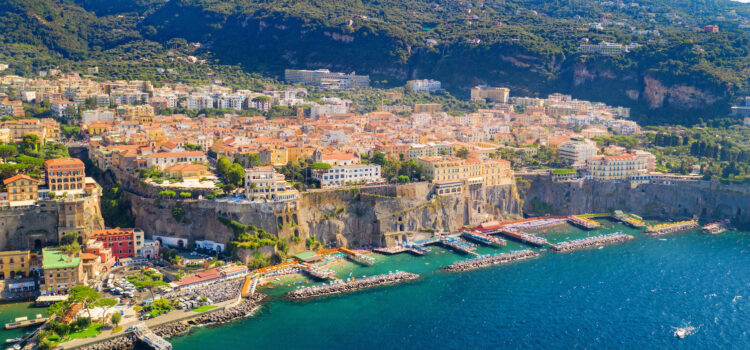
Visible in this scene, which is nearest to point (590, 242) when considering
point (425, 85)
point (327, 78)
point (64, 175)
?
point (64, 175)

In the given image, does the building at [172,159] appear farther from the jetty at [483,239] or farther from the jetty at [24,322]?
the jetty at [483,239]

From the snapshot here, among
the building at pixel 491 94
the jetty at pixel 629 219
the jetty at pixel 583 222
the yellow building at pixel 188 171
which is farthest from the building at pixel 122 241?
the building at pixel 491 94

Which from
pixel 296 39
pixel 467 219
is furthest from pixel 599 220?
pixel 296 39

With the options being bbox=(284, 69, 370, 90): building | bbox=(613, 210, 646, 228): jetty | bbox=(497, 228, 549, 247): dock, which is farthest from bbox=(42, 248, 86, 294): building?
bbox=(284, 69, 370, 90): building

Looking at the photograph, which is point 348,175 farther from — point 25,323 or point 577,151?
point 577,151

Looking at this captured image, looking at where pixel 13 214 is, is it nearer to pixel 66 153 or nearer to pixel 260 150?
pixel 66 153

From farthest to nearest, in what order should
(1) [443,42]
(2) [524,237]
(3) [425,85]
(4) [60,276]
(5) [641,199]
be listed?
1. (1) [443,42]
2. (3) [425,85]
3. (5) [641,199]
4. (2) [524,237]
5. (4) [60,276]

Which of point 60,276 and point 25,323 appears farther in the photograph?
point 60,276

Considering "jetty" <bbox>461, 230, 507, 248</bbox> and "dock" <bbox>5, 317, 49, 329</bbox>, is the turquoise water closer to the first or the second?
"jetty" <bbox>461, 230, 507, 248</bbox>
